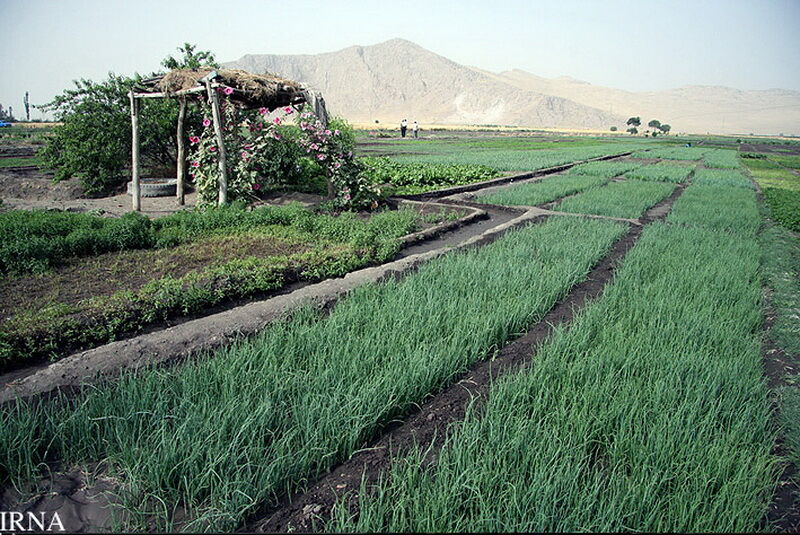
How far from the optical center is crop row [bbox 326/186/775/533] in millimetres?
1895

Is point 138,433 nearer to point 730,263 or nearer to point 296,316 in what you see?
point 296,316

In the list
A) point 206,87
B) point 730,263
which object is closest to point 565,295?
point 730,263

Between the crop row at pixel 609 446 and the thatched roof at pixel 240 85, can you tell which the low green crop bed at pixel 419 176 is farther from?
the crop row at pixel 609 446

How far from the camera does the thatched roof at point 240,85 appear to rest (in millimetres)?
8312

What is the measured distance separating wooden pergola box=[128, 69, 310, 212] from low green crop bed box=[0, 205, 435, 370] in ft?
5.52

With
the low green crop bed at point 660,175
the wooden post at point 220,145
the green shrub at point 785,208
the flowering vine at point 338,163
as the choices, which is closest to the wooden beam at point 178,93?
the wooden post at point 220,145

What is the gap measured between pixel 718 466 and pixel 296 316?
2815 mm

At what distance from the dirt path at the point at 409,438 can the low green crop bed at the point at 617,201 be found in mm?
5655

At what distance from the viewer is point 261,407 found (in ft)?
7.76

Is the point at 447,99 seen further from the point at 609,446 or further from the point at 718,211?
the point at 609,446

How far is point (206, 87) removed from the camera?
817 cm

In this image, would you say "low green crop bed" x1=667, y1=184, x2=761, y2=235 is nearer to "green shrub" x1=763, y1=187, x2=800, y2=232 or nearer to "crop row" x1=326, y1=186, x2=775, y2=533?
"green shrub" x1=763, y1=187, x2=800, y2=232

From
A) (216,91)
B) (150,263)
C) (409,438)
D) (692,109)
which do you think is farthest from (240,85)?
(692,109)

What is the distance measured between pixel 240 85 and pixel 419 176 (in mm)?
5764
